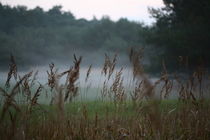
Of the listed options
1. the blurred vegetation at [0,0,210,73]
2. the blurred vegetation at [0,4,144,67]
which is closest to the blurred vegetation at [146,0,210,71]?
the blurred vegetation at [0,0,210,73]

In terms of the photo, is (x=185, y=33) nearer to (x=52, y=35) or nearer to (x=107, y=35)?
(x=107, y=35)

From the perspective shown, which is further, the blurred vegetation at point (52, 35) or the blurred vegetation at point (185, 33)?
the blurred vegetation at point (52, 35)

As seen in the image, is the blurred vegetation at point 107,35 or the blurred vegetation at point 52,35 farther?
the blurred vegetation at point 52,35

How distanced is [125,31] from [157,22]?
19.3 meters

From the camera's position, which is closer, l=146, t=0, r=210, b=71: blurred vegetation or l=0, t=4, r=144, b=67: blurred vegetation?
l=146, t=0, r=210, b=71: blurred vegetation

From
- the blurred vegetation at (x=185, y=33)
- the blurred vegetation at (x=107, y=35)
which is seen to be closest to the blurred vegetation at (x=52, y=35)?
the blurred vegetation at (x=107, y=35)

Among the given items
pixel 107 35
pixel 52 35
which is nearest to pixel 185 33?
pixel 107 35

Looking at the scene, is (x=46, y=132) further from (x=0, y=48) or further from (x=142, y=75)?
(x=0, y=48)

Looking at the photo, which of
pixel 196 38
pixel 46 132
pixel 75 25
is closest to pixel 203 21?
pixel 196 38

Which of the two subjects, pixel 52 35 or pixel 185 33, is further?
pixel 52 35

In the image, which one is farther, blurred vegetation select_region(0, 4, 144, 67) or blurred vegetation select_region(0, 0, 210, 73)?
blurred vegetation select_region(0, 4, 144, 67)

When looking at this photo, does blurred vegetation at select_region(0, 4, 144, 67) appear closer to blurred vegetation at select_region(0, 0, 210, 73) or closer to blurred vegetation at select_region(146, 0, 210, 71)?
blurred vegetation at select_region(0, 0, 210, 73)

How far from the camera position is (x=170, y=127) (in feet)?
9.28

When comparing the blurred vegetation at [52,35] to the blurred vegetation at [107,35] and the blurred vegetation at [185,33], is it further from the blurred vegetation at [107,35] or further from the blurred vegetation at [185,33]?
the blurred vegetation at [185,33]
